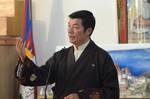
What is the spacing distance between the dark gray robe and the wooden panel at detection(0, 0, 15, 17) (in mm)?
1297

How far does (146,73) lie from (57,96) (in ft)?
3.35

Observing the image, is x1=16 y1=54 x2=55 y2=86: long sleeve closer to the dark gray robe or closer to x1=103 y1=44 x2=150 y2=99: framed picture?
the dark gray robe

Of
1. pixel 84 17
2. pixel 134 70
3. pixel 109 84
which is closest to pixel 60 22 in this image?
pixel 134 70

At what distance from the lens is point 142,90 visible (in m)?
2.86

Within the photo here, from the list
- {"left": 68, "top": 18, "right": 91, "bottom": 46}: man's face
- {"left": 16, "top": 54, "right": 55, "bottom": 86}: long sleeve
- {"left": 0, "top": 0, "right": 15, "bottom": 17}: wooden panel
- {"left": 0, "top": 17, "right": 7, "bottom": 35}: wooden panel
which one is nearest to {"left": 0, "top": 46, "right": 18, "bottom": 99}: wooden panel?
{"left": 0, "top": 17, "right": 7, "bottom": 35}: wooden panel

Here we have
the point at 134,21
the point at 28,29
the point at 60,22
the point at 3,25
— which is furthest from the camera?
the point at 60,22

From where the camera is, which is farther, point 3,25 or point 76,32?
point 3,25

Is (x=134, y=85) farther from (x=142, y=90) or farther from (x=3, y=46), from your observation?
(x=3, y=46)

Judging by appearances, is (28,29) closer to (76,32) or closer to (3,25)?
(3,25)

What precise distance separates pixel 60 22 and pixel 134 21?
0.77 meters

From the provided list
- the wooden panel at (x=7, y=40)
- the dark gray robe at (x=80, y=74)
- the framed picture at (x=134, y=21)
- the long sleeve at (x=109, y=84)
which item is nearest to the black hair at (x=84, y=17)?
the dark gray robe at (x=80, y=74)

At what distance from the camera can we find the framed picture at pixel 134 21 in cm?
318

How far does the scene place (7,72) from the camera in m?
3.38

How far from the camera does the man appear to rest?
6.59 ft
